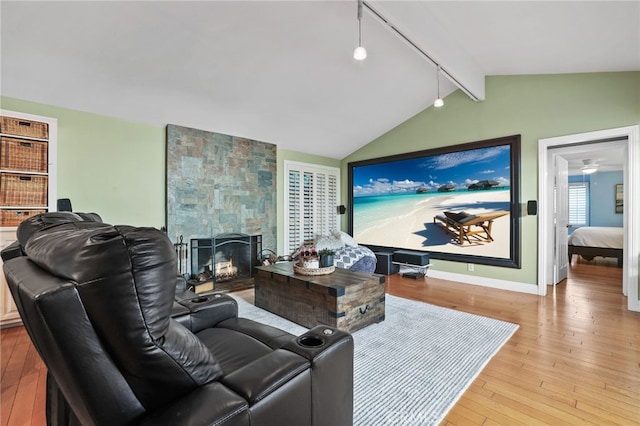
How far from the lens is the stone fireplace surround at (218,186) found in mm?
4234

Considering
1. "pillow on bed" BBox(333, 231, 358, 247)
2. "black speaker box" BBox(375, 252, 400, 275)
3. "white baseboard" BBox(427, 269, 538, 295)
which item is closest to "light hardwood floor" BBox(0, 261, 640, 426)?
"white baseboard" BBox(427, 269, 538, 295)

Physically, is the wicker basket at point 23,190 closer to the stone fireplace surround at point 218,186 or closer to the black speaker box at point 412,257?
the stone fireplace surround at point 218,186

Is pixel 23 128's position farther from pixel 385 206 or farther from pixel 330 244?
pixel 385 206

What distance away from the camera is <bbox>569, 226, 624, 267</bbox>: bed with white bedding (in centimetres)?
570

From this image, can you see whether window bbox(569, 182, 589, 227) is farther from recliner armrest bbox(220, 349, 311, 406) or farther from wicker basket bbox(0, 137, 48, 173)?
wicker basket bbox(0, 137, 48, 173)

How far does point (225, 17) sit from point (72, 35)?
139 cm

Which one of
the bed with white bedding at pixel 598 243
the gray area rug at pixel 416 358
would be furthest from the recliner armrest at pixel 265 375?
the bed with white bedding at pixel 598 243

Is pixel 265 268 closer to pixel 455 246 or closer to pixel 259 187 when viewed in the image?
pixel 259 187

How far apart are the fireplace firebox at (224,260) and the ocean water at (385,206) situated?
244 cm

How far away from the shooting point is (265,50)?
3314mm

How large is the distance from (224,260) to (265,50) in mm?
3242

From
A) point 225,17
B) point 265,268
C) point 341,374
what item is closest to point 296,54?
point 225,17

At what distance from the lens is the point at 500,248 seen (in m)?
4.50

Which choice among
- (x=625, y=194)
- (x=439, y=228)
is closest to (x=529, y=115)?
(x=625, y=194)
